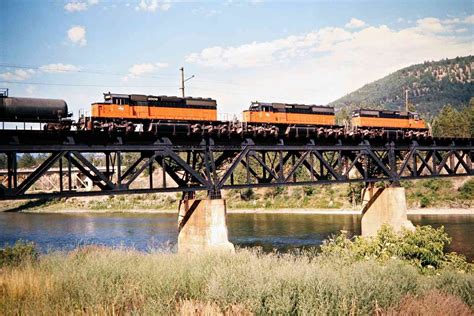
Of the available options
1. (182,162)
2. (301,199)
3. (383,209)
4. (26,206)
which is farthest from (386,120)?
(26,206)

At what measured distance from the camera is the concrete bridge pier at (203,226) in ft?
95.8

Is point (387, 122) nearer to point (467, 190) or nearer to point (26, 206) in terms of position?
point (467, 190)

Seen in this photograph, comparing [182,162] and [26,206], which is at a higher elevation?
[182,162]

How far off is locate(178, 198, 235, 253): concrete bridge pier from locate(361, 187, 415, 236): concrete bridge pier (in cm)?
1931

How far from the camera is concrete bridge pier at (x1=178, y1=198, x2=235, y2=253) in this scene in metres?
29.2

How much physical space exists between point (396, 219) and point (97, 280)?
36278 mm

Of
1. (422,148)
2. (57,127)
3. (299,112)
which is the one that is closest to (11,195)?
(57,127)

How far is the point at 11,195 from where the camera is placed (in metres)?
22.1

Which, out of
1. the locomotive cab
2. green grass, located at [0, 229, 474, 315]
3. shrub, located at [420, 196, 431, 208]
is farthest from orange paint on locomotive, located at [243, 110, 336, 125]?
shrub, located at [420, 196, 431, 208]

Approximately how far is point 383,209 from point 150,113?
24214mm

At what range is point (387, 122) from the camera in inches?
1907

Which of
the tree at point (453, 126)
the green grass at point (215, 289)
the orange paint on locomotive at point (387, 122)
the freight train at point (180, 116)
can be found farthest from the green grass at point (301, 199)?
the green grass at point (215, 289)

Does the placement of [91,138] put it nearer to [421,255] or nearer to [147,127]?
[147,127]

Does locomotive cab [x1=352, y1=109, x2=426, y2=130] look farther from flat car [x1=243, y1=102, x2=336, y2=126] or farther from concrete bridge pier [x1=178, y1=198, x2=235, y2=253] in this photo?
concrete bridge pier [x1=178, y1=198, x2=235, y2=253]
